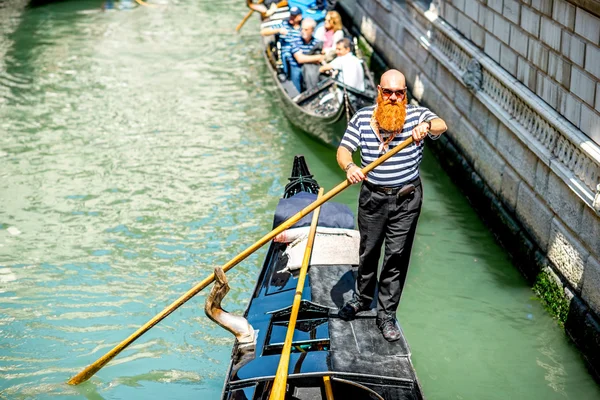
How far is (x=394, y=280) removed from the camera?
362 cm

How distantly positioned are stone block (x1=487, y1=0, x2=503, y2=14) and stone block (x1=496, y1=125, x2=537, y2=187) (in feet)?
2.89

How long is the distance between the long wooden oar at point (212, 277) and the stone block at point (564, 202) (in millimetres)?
1429

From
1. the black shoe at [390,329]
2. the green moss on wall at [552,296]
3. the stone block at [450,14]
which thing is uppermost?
the stone block at [450,14]

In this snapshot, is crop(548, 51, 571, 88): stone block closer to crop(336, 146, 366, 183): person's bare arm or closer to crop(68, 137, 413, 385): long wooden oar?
crop(68, 137, 413, 385): long wooden oar

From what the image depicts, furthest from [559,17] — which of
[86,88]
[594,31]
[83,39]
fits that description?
[83,39]

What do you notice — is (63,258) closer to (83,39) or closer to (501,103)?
(501,103)

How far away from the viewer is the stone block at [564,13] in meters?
4.72

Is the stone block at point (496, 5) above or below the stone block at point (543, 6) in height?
below

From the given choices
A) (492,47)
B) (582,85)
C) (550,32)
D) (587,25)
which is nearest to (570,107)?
(582,85)

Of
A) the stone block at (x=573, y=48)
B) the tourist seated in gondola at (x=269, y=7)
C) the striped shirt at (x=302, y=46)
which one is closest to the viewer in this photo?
the stone block at (x=573, y=48)

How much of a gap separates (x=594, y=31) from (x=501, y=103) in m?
1.43

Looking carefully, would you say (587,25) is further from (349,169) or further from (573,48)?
(349,169)

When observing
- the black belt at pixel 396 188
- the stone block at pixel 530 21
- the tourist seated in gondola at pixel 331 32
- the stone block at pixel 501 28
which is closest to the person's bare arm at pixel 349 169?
the black belt at pixel 396 188

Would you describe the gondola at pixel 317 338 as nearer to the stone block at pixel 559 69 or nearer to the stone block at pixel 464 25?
the stone block at pixel 559 69
